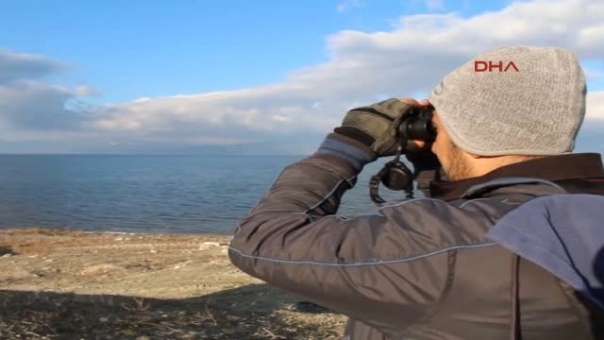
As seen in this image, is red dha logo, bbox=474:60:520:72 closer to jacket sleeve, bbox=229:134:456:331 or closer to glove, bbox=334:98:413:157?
glove, bbox=334:98:413:157

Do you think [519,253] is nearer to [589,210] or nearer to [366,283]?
[589,210]

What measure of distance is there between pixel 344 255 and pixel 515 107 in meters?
0.54

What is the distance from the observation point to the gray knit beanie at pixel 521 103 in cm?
166

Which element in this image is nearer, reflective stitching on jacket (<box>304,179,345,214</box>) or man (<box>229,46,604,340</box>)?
man (<box>229,46,604,340</box>)

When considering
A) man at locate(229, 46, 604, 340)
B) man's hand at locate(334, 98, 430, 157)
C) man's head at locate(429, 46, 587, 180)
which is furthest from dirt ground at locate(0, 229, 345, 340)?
man's head at locate(429, 46, 587, 180)

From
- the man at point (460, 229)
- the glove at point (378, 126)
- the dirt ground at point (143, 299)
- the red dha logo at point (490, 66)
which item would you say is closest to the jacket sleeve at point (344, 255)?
the man at point (460, 229)

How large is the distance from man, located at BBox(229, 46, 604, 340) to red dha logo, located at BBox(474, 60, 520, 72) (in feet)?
0.04

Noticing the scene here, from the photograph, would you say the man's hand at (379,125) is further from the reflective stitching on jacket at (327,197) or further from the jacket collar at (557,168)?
the jacket collar at (557,168)

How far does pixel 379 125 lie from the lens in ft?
6.48

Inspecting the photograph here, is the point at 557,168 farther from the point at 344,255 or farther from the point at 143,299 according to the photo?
the point at 143,299

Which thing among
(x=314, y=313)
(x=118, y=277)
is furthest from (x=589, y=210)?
(x=118, y=277)

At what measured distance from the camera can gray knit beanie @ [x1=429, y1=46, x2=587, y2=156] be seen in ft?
5.46

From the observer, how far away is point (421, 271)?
150 cm

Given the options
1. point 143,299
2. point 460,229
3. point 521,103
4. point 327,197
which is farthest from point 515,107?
point 143,299
